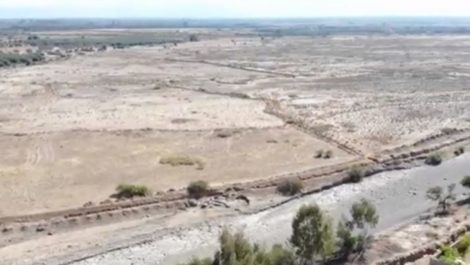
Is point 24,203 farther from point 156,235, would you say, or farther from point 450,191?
point 450,191

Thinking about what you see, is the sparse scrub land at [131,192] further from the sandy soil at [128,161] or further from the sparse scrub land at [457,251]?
the sparse scrub land at [457,251]

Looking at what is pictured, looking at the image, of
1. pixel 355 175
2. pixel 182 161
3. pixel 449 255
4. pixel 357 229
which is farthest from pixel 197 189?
pixel 449 255

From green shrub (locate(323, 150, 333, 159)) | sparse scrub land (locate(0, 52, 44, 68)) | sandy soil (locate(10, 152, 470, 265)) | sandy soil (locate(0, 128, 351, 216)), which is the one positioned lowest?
sparse scrub land (locate(0, 52, 44, 68))

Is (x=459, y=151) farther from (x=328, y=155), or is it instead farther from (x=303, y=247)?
(x=303, y=247)

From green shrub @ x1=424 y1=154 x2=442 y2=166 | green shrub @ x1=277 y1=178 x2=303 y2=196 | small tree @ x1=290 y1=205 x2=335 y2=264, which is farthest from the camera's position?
green shrub @ x1=424 y1=154 x2=442 y2=166

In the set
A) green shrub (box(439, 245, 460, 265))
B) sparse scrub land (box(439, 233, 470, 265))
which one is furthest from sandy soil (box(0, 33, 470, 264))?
green shrub (box(439, 245, 460, 265))

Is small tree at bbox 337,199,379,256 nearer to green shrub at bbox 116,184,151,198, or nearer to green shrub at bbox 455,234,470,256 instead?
green shrub at bbox 455,234,470,256
